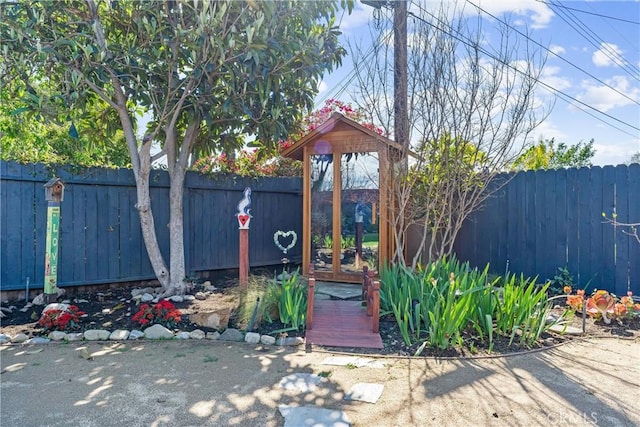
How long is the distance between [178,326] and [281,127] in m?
2.94

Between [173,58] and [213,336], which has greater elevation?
[173,58]

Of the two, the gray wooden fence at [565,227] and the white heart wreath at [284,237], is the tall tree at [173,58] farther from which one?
the gray wooden fence at [565,227]

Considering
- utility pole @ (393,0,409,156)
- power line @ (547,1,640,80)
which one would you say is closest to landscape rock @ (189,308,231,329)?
utility pole @ (393,0,409,156)

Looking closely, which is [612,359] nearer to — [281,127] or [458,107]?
[458,107]

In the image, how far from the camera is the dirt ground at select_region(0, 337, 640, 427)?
2525 mm

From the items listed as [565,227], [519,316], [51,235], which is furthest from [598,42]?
[51,235]

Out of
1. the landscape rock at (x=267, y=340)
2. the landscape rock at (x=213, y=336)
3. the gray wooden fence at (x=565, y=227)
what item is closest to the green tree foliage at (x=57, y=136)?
the landscape rock at (x=213, y=336)

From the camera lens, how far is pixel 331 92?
9781 mm

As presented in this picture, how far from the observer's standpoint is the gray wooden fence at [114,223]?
5219 millimetres

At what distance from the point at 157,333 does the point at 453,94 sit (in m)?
4.39

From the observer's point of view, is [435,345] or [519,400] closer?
[519,400]

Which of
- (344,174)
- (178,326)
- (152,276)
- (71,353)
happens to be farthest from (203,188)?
(71,353)

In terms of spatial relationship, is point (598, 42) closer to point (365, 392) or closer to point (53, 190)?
point (365, 392)

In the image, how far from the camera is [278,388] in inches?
116
